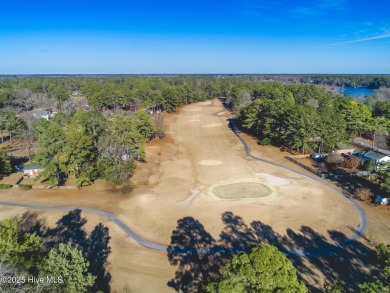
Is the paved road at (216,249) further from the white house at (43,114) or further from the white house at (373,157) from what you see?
the white house at (43,114)

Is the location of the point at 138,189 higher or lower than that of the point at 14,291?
lower

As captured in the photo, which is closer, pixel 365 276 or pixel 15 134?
pixel 365 276

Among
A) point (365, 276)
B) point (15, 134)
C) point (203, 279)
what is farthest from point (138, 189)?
point (15, 134)

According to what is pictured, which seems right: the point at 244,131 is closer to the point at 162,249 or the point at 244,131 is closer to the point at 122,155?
the point at 122,155

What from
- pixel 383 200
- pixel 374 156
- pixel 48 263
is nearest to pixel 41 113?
pixel 48 263

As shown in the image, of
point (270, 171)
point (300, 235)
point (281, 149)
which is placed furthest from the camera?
point (281, 149)

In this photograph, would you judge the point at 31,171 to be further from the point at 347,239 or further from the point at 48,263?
the point at 347,239

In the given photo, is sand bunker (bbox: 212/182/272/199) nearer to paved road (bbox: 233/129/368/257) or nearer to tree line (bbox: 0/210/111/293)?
paved road (bbox: 233/129/368/257)
